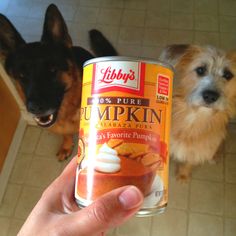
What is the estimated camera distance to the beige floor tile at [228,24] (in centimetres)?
217

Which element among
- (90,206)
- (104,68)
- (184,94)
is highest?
(184,94)

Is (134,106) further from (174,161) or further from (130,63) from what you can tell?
(174,161)

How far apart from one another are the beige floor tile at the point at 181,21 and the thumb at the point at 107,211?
1814mm

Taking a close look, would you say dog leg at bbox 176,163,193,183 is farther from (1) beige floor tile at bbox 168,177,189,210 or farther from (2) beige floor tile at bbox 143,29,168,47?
(2) beige floor tile at bbox 143,29,168,47

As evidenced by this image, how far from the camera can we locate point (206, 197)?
1.68 metres

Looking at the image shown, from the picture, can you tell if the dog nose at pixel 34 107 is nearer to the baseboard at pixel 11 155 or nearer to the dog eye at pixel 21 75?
the dog eye at pixel 21 75

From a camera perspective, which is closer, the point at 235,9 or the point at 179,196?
the point at 179,196

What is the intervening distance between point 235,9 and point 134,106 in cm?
199

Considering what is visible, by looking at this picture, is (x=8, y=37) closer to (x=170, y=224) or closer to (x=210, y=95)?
(x=210, y=95)

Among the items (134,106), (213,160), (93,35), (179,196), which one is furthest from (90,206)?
(93,35)

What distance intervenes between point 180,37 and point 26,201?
143 centimetres

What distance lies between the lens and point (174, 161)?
1776 mm

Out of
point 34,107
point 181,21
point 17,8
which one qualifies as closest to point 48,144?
point 34,107

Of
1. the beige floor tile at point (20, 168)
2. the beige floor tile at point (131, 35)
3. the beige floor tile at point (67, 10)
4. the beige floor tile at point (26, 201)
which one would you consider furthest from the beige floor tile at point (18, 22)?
the beige floor tile at point (26, 201)
